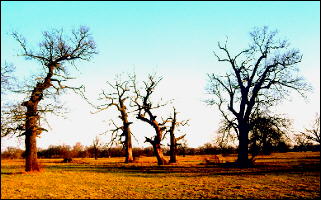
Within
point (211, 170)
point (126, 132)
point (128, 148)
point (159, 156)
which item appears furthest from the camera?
point (128, 148)

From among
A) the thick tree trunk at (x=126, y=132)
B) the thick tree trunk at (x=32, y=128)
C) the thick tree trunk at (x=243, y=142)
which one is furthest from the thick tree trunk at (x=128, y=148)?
the thick tree trunk at (x=32, y=128)

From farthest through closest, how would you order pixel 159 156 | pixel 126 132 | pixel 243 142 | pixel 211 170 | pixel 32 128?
pixel 126 132 < pixel 159 156 < pixel 243 142 < pixel 211 170 < pixel 32 128

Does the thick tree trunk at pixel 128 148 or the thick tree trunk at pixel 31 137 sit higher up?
the thick tree trunk at pixel 31 137

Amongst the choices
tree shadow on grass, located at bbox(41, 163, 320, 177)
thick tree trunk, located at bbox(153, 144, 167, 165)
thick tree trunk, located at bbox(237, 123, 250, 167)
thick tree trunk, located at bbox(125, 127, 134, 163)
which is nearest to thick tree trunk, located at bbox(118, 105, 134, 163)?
thick tree trunk, located at bbox(125, 127, 134, 163)

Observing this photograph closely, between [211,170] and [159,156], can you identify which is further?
[159,156]

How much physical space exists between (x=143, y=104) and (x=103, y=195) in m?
24.8

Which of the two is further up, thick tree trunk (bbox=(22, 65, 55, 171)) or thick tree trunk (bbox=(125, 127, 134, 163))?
thick tree trunk (bbox=(22, 65, 55, 171))

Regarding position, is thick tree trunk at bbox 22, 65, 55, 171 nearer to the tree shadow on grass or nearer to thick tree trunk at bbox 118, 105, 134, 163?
the tree shadow on grass

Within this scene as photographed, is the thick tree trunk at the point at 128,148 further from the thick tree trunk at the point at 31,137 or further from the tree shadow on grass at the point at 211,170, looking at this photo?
the thick tree trunk at the point at 31,137

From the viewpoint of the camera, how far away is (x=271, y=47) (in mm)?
29938

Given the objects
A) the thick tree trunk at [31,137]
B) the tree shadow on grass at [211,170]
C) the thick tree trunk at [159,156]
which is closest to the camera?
the tree shadow on grass at [211,170]

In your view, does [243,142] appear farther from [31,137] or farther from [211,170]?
[31,137]

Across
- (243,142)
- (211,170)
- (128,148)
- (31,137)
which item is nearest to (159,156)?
(128,148)

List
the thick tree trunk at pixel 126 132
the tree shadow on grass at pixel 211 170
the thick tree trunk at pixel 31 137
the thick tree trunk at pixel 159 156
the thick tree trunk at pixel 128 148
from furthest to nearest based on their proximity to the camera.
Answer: the thick tree trunk at pixel 128 148
the thick tree trunk at pixel 126 132
the thick tree trunk at pixel 159 156
the thick tree trunk at pixel 31 137
the tree shadow on grass at pixel 211 170
